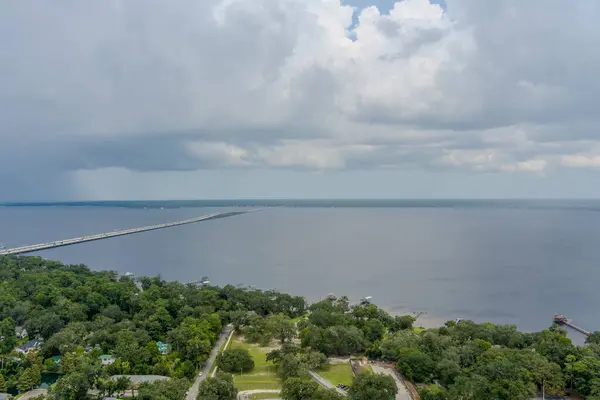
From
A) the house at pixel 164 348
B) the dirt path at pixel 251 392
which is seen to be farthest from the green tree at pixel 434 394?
the house at pixel 164 348

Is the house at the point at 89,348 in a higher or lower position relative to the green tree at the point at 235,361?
lower

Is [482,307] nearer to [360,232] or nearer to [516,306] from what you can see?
[516,306]

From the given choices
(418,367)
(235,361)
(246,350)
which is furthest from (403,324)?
(235,361)

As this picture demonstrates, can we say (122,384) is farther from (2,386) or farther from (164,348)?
(2,386)

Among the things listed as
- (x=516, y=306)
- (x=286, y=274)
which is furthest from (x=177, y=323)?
(x=516, y=306)

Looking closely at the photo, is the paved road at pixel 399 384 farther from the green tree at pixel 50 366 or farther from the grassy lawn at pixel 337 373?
the green tree at pixel 50 366
